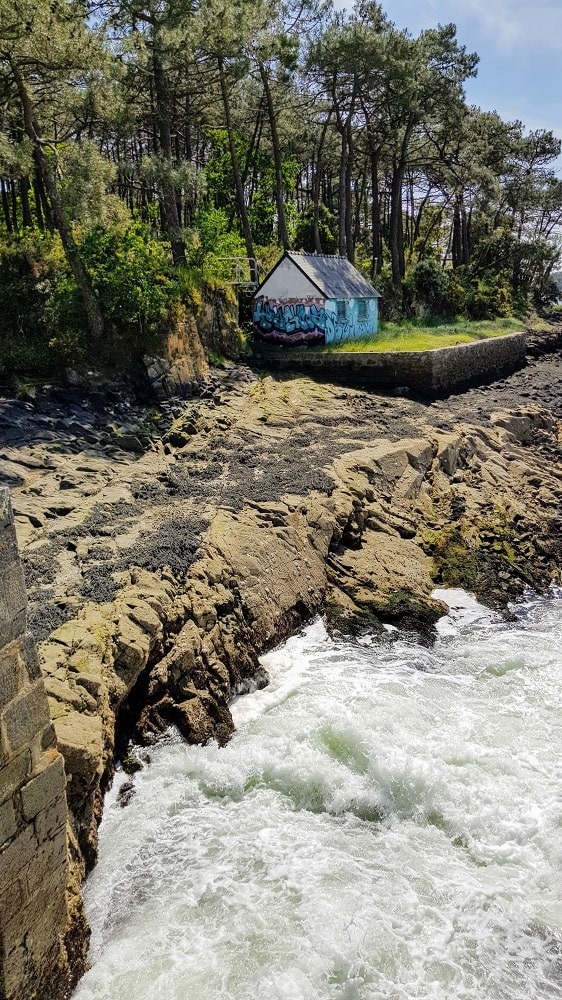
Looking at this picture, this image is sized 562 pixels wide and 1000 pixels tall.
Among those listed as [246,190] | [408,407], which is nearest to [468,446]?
[408,407]

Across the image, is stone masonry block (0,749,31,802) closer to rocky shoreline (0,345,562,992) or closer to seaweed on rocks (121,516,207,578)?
rocky shoreline (0,345,562,992)

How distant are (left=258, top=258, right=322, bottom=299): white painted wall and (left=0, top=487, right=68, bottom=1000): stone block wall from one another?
23816 millimetres

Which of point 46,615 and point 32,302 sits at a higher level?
point 32,302

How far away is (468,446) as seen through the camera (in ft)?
67.9

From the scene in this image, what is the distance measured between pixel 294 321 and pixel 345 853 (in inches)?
873

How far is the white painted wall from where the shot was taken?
88.6 ft

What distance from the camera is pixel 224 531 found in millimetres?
12727

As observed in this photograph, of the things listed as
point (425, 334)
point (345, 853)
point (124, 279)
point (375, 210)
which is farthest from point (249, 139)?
point (345, 853)

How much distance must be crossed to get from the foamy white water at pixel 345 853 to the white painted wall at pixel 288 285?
1910cm

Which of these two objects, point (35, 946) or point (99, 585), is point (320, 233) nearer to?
point (99, 585)

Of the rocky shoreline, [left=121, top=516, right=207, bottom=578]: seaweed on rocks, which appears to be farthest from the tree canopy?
[left=121, top=516, right=207, bottom=578]: seaweed on rocks

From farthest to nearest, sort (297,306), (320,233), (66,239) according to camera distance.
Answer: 1. (320,233)
2. (297,306)
3. (66,239)

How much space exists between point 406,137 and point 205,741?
35009mm

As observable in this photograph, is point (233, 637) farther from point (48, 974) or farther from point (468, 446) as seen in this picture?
point (468, 446)
